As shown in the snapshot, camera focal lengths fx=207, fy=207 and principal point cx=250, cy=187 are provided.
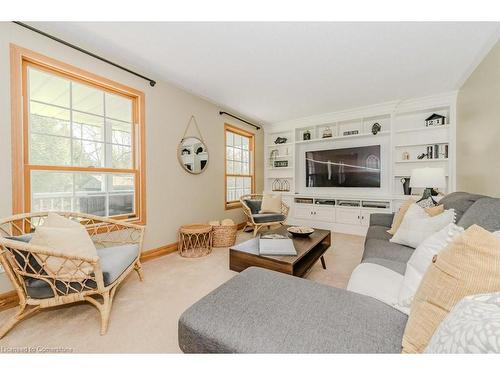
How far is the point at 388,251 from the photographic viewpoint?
1.67 metres

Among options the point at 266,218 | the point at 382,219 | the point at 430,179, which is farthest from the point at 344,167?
the point at 266,218

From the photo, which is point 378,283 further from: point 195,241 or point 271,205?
point 271,205

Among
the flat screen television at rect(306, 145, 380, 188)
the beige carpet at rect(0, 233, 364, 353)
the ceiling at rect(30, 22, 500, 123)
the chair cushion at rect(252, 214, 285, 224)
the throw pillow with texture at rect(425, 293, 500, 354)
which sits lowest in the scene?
the beige carpet at rect(0, 233, 364, 353)

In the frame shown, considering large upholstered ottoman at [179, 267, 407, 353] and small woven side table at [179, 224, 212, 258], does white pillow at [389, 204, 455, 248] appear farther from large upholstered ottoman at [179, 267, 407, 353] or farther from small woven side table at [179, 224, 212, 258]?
small woven side table at [179, 224, 212, 258]

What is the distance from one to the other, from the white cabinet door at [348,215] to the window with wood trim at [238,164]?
6.13 feet

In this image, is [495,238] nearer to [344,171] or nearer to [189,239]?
[189,239]

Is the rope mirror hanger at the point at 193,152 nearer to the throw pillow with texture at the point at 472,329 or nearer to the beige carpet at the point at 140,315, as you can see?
the beige carpet at the point at 140,315

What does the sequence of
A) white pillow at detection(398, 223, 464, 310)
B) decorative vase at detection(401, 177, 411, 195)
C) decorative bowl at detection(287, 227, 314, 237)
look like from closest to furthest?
white pillow at detection(398, 223, 464, 310) → decorative bowl at detection(287, 227, 314, 237) → decorative vase at detection(401, 177, 411, 195)

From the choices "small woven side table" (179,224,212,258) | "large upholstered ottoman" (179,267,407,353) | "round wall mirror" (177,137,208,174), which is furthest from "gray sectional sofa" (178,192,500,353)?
"round wall mirror" (177,137,208,174)

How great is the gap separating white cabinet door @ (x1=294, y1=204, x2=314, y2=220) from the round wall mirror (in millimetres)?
2183

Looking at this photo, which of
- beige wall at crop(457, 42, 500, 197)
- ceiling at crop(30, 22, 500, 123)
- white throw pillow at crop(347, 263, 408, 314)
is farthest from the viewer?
beige wall at crop(457, 42, 500, 197)

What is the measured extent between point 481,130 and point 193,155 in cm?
355

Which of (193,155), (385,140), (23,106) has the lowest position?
(193,155)

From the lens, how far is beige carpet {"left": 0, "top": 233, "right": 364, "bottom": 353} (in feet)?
4.13
